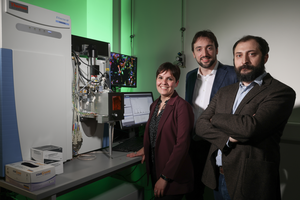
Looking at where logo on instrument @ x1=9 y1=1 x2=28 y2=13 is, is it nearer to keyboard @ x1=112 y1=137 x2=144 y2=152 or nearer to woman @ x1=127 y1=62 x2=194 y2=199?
woman @ x1=127 y1=62 x2=194 y2=199

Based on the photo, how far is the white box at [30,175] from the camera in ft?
3.23

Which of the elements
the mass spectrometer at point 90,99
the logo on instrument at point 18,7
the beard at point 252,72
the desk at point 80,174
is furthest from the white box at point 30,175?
the beard at point 252,72

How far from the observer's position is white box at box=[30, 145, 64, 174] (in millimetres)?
1144

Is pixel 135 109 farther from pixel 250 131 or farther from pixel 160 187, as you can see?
pixel 250 131

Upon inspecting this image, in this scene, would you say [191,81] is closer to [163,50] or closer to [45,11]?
[163,50]

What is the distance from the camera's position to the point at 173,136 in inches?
54.6

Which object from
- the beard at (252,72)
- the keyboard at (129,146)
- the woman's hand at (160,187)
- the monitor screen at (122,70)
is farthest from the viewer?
the monitor screen at (122,70)

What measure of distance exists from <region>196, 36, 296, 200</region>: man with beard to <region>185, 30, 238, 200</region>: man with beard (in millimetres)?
322

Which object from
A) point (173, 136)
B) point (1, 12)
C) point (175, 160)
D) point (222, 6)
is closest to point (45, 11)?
point (1, 12)

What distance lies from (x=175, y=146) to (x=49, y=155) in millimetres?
780

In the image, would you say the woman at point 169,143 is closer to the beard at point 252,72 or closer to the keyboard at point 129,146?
the keyboard at point 129,146

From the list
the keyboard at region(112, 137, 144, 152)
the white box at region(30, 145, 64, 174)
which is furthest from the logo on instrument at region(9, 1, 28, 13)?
the keyboard at region(112, 137, 144, 152)

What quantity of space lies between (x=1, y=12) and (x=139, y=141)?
1439 mm

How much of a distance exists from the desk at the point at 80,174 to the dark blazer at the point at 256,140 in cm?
72
